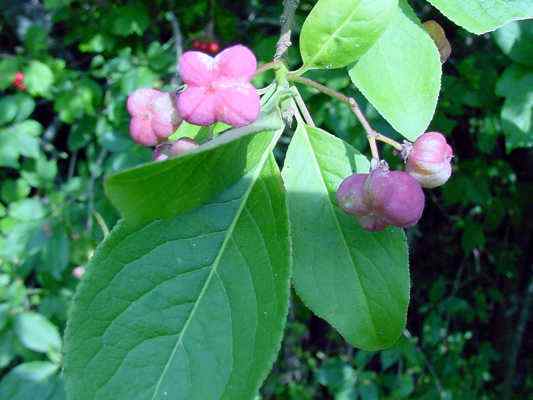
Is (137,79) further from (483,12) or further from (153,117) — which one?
(483,12)

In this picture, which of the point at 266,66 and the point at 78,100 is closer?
the point at 266,66

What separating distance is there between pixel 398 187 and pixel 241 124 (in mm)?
245

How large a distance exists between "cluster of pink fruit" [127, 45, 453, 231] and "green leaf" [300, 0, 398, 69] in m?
0.13

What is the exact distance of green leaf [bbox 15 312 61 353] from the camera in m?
2.55

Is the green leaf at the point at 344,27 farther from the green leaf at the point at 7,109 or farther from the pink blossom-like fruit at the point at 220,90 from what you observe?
the green leaf at the point at 7,109

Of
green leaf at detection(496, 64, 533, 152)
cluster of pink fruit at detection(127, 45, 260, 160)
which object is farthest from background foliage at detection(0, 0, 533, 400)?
cluster of pink fruit at detection(127, 45, 260, 160)

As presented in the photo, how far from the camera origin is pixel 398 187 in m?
0.95

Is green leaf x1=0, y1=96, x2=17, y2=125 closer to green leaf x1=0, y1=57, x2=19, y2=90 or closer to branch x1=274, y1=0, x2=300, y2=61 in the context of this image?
green leaf x1=0, y1=57, x2=19, y2=90

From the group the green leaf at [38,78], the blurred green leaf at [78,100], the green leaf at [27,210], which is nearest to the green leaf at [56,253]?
the green leaf at [27,210]

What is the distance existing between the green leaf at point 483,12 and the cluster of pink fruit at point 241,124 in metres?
0.20

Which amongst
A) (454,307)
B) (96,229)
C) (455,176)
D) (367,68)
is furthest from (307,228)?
(454,307)

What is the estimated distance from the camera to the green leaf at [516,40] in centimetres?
176

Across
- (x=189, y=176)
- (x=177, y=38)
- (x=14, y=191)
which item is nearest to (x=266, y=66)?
(x=189, y=176)

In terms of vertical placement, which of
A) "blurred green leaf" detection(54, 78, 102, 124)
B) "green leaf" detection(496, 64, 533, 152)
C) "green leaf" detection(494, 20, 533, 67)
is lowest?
"blurred green leaf" detection(54, 78, 102, 124)
